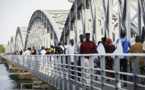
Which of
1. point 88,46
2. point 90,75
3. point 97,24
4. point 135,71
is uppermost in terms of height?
point 97,24

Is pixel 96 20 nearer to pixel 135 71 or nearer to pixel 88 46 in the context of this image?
pixel 88 46

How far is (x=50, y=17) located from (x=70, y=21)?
1866 centimetres

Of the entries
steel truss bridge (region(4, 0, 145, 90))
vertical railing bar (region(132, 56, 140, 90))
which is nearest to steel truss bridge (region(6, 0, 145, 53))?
steel truss bridge (region(4, 0, 145, 90))

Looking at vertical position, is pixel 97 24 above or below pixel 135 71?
above

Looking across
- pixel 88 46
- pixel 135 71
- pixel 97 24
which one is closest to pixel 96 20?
pixel 97 24

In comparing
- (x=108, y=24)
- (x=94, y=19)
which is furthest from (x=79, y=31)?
(x=108, y=24)

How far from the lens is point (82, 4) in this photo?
25.1 meters

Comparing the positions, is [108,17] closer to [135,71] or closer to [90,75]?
[90,75]

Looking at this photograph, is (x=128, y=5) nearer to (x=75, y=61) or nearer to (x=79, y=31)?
(x=75, y=61)

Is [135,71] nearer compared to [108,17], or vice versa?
[135,71]

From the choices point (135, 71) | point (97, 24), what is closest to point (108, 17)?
point (97, 24)

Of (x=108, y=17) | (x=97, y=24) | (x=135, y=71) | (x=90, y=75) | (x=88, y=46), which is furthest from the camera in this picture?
(x=97, y=24)

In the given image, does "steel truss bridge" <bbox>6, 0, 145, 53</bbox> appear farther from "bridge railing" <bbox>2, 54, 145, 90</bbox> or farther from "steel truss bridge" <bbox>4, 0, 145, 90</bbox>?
"bridge railing" <bbox>2, 54, 145, 90</bbox>

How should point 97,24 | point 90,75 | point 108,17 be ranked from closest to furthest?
point 90,75 → point 108,17 → point 97,24
